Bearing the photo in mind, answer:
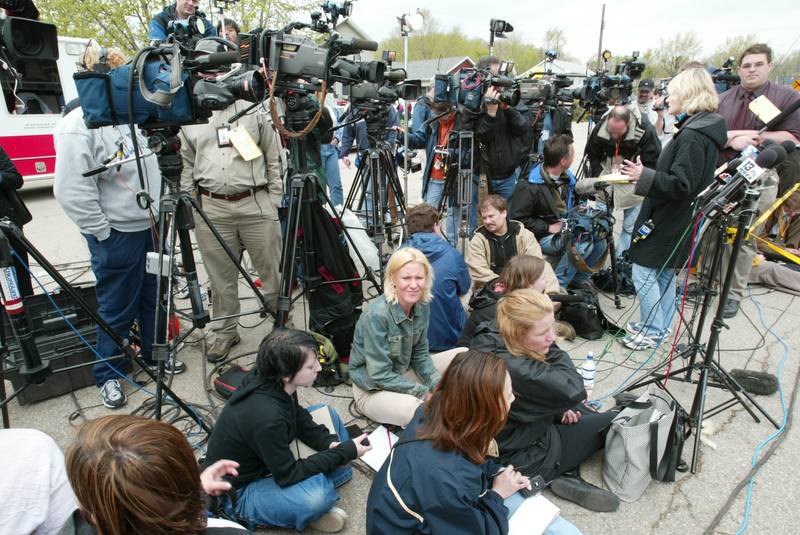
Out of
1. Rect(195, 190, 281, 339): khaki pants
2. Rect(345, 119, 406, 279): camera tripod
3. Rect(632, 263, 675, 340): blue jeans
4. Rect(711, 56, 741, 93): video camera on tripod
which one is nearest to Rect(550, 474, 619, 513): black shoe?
Rect(632, 263, 675, 340): blue jeans

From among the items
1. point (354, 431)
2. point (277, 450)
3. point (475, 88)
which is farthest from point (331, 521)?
point (475, 88)

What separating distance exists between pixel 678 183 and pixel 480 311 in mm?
1483

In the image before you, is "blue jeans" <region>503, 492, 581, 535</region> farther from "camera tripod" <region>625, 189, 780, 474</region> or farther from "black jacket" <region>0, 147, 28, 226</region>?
"black jacket" <region>0, 147, 28, 226</region>

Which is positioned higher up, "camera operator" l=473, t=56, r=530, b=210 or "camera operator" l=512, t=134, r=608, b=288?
"camera operator" l=473, t=56, r=530, b=210

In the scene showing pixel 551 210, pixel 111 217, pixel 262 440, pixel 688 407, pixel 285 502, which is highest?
pixel 111 217

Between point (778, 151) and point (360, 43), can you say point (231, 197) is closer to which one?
point (360, 43)

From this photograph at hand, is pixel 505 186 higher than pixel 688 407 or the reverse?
higher

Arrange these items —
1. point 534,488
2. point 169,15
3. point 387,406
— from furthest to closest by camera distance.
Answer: point 169,15 < point 387,406 < point 534,488

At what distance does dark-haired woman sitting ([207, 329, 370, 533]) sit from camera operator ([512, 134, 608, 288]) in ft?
8.78

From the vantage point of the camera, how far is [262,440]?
1765mm

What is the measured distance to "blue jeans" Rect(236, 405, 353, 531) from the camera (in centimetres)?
185

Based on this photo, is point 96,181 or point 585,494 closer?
point 585,494

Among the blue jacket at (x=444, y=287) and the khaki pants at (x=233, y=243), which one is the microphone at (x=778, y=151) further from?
the khaki pants at (x=233, y=243)

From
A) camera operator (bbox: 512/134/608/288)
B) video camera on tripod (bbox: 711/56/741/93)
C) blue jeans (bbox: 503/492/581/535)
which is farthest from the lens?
video camera on tripod (bbox: 711/56/741/93)
